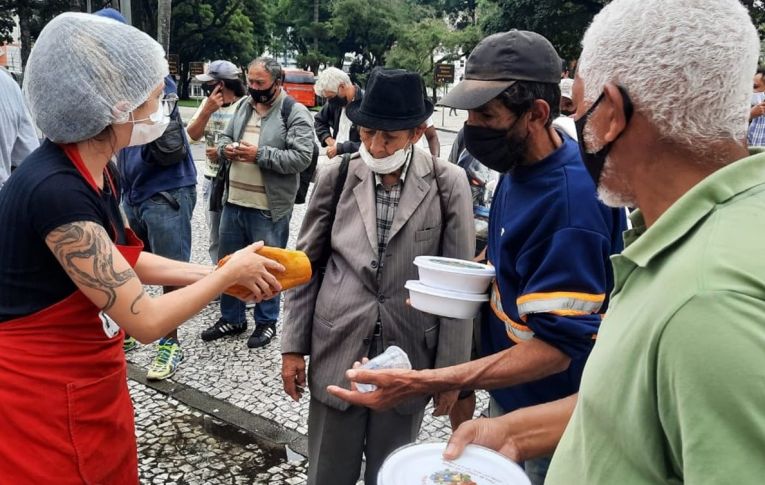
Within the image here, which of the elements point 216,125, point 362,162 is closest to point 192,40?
point 216,125

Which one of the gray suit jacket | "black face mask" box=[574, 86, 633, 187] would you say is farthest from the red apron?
"black face mask" box=[574, 86, 633, 187]

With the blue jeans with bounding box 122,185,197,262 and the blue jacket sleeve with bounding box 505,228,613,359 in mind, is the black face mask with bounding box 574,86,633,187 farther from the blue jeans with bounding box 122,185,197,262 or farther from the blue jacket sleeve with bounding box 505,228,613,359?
the blue jeans with bounding box 122,185,197,262

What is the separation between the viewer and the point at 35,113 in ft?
5.99

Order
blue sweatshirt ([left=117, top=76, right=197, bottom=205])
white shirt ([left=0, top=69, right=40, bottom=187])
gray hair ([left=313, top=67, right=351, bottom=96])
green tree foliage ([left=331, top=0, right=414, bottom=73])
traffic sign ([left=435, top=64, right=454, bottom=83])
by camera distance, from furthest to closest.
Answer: green tree foliage ([left=331, top=0, right=414, bottom=73]) → traffic sign ([left=435, top=64, right=454, bottom=83]) → gray hair ([left=313, top=67, right=351, bottom=96]) → blue sweatshirt ([left=117, top=76, right=197, bottom=205]) → white shirt ([left=0, top=69, right=40, bottom=187])

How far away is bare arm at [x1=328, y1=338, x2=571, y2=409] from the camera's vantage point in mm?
1900

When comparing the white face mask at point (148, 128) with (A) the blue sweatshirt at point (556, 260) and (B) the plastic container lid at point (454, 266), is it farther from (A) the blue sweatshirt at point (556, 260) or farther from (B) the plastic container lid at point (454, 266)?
(A) the blue sweatshirt at point (556, 260)

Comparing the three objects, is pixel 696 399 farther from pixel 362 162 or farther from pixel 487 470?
pixel 362 162

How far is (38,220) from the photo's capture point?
1745mm

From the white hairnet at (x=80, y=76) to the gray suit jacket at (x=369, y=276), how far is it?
974 mm

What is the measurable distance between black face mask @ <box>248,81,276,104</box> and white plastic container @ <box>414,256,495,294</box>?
10.3ft

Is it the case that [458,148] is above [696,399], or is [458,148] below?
below

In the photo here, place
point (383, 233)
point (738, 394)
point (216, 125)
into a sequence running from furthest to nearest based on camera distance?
point (216, 125), point (383, 233), point (738, 394)

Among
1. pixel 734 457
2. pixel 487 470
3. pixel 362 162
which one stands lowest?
pixel 487 470

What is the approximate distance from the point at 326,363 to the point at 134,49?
1.42 meters
